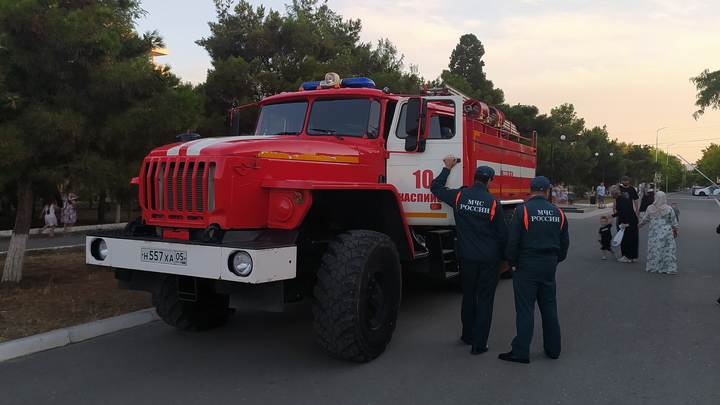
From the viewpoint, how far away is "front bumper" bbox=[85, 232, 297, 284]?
4.14 meters

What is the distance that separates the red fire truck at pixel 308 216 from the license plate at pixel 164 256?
0.04 feet

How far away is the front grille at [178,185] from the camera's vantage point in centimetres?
453

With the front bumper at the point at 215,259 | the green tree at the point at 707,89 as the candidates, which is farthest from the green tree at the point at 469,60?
the front bumper at the point at 215,259

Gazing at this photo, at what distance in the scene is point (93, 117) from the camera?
7.55 metres

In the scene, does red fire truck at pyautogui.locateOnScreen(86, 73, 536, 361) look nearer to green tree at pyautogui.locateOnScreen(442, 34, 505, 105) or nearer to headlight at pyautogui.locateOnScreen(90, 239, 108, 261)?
headlight at pyautogui.locateOnScreen(90, 239, 108, 261)

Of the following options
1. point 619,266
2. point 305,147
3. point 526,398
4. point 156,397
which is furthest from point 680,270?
point 156,397

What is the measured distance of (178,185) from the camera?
4.70 metres

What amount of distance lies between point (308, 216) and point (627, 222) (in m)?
8.39

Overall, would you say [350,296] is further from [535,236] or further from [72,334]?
[72,334]

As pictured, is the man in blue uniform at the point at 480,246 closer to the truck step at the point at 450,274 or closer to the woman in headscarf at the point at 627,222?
the truck step at the point at 450,274

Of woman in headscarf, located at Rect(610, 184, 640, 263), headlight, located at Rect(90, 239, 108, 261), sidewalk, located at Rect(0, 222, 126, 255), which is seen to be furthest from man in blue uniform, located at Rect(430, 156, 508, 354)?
sidewalk, located at Rect(0, 222, 126, 255)

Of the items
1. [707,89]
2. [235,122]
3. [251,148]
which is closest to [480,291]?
[251,148]

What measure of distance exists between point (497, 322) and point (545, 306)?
4.56 ft

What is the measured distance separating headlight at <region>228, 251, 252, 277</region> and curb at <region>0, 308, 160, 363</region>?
8.25 feet
